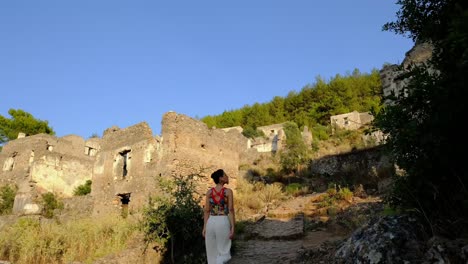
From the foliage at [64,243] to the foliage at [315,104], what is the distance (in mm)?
33864

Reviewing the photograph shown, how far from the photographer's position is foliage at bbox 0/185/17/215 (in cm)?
2505

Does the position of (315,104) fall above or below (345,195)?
above

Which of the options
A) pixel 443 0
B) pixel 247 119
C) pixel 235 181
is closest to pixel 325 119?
pixel 247 119

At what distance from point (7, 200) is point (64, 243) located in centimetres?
1756

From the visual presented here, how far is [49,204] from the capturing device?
23.6m

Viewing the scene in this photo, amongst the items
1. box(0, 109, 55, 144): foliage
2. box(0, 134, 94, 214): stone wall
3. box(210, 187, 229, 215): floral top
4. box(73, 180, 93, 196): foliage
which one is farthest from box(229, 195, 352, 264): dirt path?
box(0, 109, 55, 144): foliage

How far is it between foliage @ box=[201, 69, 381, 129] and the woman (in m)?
38.1

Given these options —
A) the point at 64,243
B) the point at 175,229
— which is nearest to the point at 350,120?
the point at 175,229

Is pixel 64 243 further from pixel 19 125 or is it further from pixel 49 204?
pixel 19 125

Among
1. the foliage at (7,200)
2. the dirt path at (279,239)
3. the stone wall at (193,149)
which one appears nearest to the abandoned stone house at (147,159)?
the stone wall at (193,149)

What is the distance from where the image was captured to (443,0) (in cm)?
506

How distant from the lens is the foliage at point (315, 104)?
44031 mm

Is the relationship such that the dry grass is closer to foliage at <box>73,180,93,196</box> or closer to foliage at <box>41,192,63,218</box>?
foliage at <box>41,192,63,218</box>

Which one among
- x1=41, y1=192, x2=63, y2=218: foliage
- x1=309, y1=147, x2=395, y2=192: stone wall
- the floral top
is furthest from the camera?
x1=41, y1=192, x2=63, y2=218: foliage
